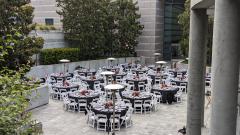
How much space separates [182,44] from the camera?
34281 millimetres

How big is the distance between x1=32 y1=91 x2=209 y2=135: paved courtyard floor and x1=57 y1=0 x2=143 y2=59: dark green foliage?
1457cm

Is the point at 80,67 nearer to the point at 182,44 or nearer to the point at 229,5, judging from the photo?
the point at 182,44

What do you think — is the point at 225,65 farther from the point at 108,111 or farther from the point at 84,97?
the point at 84,97

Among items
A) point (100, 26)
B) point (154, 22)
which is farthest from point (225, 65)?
point (154, 22)

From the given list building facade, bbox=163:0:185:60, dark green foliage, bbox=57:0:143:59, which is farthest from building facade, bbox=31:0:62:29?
building facade, bbox=163:0:185:60

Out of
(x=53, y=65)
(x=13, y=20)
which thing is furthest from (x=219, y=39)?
(x=53, y=65)

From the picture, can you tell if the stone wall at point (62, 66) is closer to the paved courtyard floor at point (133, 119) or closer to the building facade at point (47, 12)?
the paved courtyard floor at point (133, 119)

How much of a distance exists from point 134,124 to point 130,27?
21.5 metres

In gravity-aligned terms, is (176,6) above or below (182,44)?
above

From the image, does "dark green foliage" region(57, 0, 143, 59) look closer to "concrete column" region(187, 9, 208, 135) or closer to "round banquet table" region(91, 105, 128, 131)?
"round banquet table" region(91, 105, 128, 131)

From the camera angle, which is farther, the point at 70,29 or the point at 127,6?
the point at 127,6

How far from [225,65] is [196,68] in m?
5.50

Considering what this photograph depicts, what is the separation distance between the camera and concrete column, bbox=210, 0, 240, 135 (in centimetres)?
723

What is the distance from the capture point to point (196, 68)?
12891 millimetres
